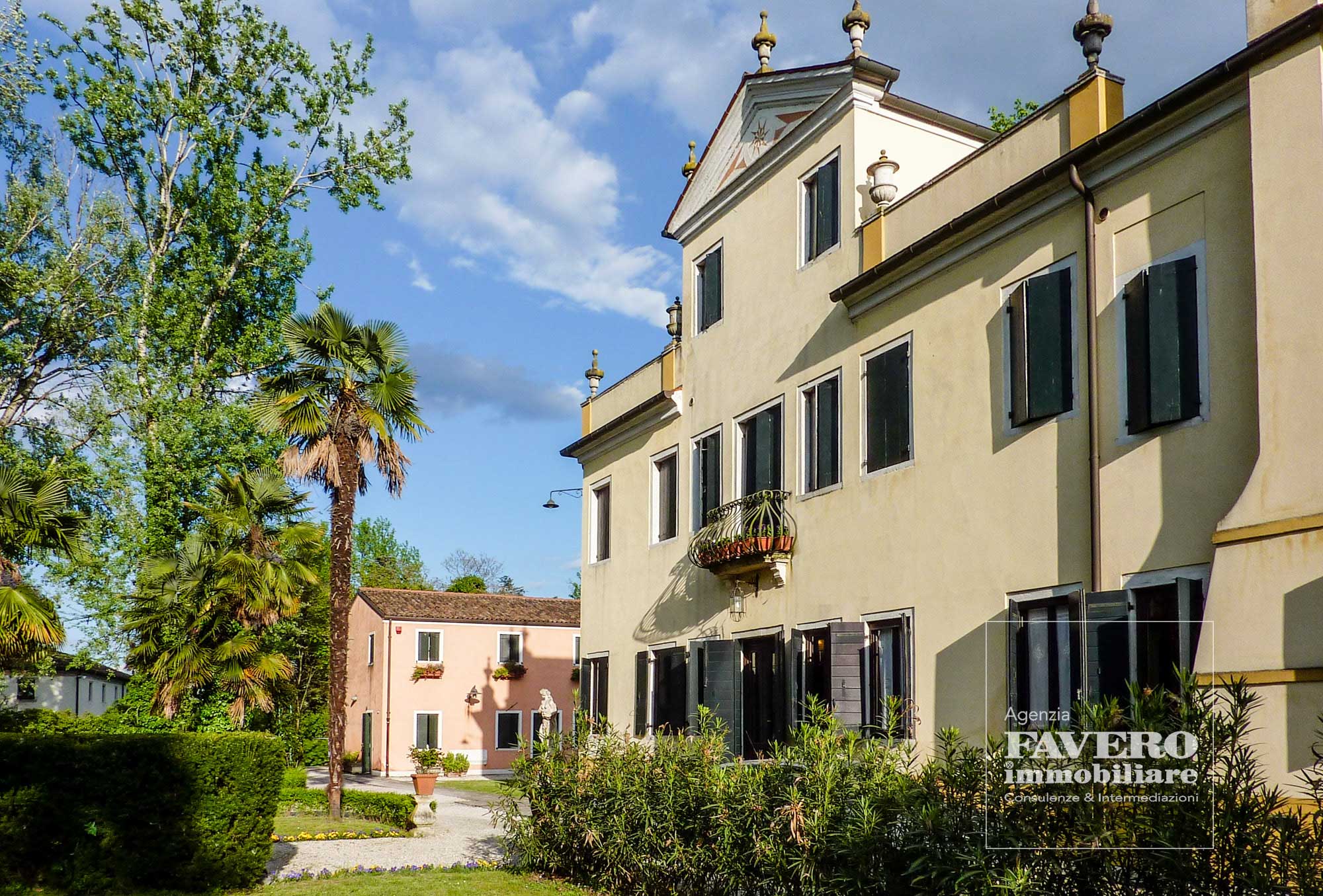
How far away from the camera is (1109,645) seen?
383 inches

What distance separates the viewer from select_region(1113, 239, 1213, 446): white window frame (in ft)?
30.7

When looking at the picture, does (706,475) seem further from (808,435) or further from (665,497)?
(808,435)

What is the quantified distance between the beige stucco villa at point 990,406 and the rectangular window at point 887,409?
0.13 ft

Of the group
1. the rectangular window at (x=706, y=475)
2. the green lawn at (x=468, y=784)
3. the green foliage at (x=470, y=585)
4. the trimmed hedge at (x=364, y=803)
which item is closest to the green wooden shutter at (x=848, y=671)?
the rectangular window at (x=706, y=475)

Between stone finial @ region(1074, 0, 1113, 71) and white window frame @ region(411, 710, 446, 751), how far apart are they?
35.9 metres

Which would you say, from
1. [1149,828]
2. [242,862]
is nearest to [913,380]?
[1149,828]

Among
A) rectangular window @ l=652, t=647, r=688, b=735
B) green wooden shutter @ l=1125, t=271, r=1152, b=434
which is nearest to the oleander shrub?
green wooden shutter @ l=1125, t=271, r=1152, b=434

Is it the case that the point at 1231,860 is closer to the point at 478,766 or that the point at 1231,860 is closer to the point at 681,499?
the point at 681,499

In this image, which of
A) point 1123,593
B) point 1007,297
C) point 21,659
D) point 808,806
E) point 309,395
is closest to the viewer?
point 808,806

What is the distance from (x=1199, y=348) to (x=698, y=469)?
9687mm

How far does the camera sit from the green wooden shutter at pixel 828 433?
573 inches

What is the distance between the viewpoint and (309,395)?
23.2m

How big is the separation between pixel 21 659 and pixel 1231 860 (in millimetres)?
16351

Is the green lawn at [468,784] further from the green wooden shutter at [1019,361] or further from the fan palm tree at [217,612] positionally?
the green wooden shutter at [1019,361]
